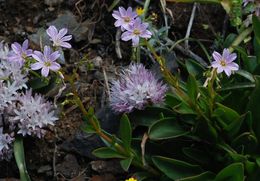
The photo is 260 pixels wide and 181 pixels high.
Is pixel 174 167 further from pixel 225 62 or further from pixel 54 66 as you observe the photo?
pixel 54 66

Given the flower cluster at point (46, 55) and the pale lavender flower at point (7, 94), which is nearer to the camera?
the flower cluster at point (46, 55)

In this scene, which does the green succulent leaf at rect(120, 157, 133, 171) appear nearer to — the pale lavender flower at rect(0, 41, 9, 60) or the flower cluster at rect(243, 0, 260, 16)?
the pale lavender flower at rect(0, 41, 9, 60)

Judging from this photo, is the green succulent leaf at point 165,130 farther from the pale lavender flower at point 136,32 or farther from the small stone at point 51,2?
the small stone at point 51,2

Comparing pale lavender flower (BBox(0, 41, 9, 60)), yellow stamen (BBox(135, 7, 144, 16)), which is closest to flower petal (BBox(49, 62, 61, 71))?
pale lavender flower (BBox(0, 41, 9, 60))

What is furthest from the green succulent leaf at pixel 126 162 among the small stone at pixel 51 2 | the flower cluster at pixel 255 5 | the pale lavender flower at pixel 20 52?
the small stone at pixel 51 2

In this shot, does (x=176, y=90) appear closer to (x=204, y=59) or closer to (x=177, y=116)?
(x=177, y=116)

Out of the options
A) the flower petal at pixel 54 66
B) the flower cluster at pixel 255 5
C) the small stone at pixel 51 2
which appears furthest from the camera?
the small stone at pixel 51 2
